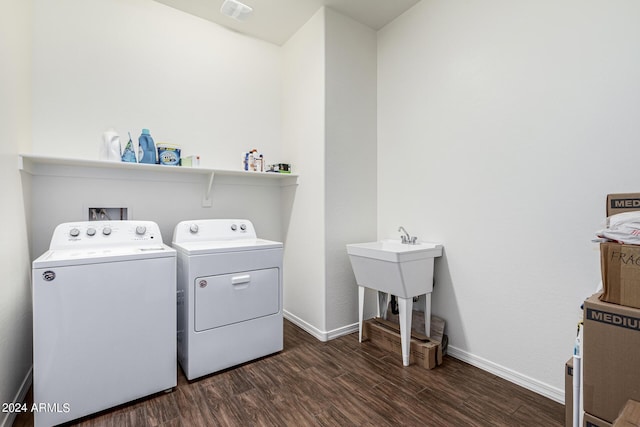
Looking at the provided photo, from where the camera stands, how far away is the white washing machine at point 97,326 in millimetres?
1425

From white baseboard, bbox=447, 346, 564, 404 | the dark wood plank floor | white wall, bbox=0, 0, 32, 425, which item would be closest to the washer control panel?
white wall, bbox=0, 0, 32, 425

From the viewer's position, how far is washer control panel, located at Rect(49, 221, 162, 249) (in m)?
1.79

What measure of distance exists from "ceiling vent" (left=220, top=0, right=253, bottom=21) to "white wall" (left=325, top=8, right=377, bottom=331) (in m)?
0.65

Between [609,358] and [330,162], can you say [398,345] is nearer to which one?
[609,358]

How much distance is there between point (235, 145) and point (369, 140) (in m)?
1.23

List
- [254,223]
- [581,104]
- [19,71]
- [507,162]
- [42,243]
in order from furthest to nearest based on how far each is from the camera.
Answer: [254,223] < [42,243] < [507,162] < [19,71] < [581,104]

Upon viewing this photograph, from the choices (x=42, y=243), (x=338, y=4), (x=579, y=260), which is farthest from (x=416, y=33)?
(x=42, y=243)

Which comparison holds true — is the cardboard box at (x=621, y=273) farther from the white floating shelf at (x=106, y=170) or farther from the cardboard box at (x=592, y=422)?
the white floating shelf at (x=106, y=170)

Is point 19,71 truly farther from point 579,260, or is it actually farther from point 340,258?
point 579,260

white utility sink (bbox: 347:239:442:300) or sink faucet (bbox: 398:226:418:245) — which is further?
sink faucet (bbox: 398:226:418:245)

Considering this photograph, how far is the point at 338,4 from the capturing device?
7.93 ft

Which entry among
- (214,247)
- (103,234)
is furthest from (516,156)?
(103,234)

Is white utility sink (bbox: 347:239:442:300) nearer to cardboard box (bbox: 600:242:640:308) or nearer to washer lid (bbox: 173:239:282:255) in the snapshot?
washer lid (bbox: 173:239:282:255)

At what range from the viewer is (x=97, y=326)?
5.01 ft
